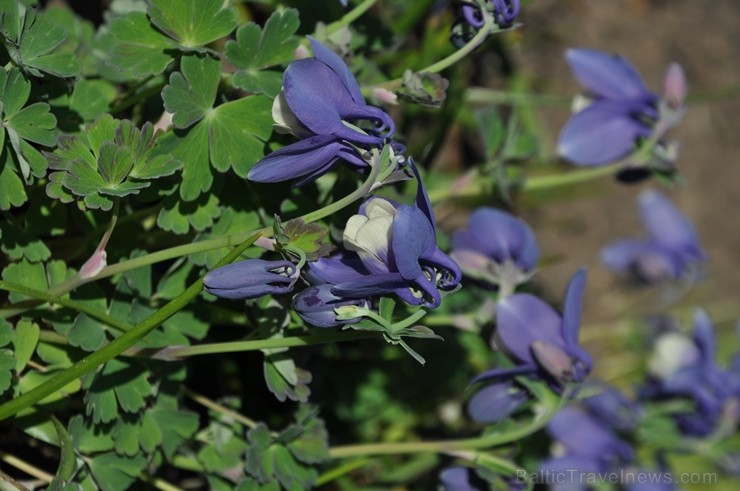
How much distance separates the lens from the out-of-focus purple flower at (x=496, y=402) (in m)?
1.33

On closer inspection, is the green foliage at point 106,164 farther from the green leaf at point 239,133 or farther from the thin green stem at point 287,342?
the thin green stem at point 287,342

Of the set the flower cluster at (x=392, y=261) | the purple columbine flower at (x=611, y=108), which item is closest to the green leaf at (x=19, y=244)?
the flower cluster at (x=392, y=261)

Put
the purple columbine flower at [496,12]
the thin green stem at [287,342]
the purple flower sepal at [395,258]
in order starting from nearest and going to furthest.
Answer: the purple flower sepal at [395,258]
the thin green stem at [287,342]
the purple columbine flower at [496,12]

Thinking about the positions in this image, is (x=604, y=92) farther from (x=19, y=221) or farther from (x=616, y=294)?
(x=616, y=294)

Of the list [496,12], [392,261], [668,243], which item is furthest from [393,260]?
[668,243]

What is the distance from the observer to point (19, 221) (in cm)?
112

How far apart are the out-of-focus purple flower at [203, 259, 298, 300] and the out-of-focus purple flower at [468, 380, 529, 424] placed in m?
0.54

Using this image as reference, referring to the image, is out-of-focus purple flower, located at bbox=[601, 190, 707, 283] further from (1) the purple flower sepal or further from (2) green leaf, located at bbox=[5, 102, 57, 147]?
(2) green leaf, located at bbox=[5, 102, 57, 147]

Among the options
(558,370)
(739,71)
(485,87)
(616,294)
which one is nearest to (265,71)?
(558,370)

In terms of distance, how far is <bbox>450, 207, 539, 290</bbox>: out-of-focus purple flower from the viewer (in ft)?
4.54

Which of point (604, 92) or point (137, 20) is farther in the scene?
point (604, 92)

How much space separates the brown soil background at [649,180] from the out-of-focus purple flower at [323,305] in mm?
1783

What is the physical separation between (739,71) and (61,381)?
270cm

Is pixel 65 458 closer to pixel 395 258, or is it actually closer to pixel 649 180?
pixel 395 258
